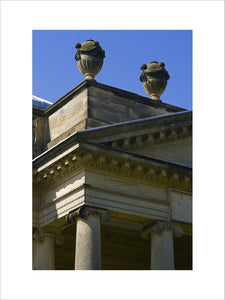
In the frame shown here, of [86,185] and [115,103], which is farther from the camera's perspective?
[115,103]

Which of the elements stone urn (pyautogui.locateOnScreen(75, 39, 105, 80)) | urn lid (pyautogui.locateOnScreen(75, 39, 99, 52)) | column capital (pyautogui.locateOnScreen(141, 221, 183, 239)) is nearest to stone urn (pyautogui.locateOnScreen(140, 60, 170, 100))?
stone urn (pyautogui.locateOnScreen(75, 39, 105, 80))

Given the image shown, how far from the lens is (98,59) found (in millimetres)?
27047

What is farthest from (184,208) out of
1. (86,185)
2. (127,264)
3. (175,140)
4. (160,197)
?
(127,264)

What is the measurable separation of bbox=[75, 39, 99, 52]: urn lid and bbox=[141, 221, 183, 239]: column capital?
785 cm

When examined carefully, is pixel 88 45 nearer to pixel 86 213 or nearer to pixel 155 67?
pixel 155 67

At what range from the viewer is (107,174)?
2436 cm

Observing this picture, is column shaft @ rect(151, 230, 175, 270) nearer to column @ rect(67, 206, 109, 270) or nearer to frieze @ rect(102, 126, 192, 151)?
column @ rect(67, 206, 109, 270)

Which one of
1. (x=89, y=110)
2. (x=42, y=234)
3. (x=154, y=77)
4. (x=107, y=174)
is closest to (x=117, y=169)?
(x=107, y=174)

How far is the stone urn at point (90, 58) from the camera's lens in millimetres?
26875

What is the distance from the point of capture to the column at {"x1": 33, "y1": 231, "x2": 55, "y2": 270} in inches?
997

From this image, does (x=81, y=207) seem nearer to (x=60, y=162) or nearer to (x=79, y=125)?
(x=60, y=162)

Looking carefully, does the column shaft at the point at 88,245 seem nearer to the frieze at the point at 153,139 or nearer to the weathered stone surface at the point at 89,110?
the frieze at the point at 153,139

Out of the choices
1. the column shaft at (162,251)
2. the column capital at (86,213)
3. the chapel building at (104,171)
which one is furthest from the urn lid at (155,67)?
the column capital at (86,213)

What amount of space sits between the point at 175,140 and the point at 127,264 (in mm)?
8323
